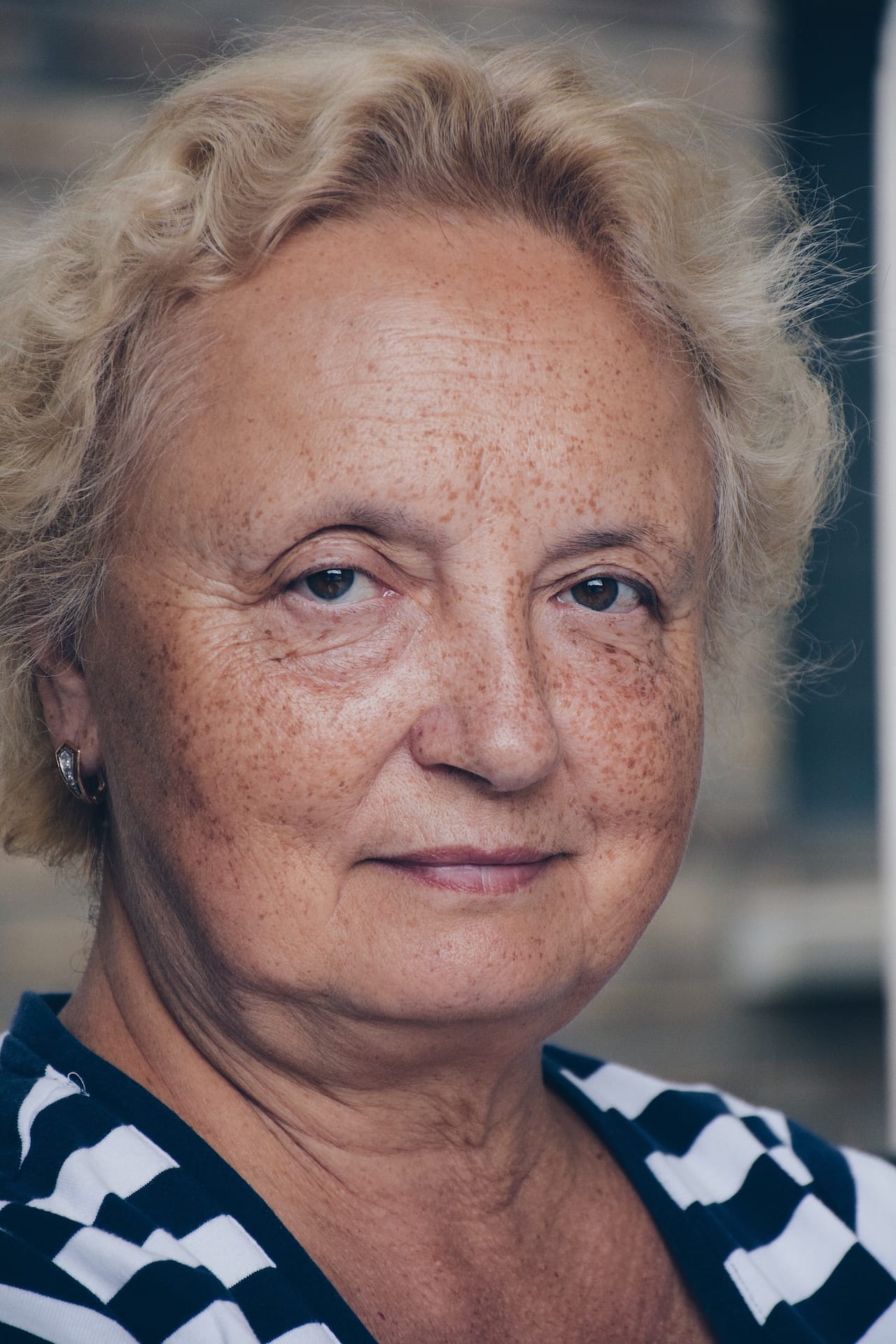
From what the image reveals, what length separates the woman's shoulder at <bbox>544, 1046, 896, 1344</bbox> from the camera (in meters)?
1.71

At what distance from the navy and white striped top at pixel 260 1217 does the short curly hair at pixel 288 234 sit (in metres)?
0.46

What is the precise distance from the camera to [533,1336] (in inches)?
61.6

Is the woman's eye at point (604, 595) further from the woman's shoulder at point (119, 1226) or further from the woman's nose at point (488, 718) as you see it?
the woman's shoulder at point (119, 1226)

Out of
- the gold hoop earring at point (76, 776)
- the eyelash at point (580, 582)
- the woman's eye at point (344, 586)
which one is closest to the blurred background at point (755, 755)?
the gold hoop earring at point (76, 776)

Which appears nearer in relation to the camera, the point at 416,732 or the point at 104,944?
the point at 416,732

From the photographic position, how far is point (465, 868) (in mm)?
1457

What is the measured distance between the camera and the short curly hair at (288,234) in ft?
5.07

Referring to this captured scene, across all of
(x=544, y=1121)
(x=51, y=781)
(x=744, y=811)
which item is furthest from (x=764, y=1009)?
(x=51, y=781)

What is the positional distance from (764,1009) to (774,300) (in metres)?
3.21

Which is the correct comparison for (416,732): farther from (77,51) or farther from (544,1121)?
(77,51)

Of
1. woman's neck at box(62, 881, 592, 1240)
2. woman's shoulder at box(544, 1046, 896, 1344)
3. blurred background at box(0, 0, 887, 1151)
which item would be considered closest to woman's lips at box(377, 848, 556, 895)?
woman's neck at box(62, 881, 592, 1240)

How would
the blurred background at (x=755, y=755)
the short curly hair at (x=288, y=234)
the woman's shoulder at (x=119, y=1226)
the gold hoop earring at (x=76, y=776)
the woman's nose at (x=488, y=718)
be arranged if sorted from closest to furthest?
the woman's shoulder at (x=119, y=1226) < the woman's nose at (x=488, y=718) < the short curly hair at (x=288, y=234) < the gold hoop earring at (x=76, y=776) < the blurred background at (x=755, y=755)

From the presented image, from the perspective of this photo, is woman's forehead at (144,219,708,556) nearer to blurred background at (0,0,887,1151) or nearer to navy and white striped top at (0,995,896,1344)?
navy and white striped top at (0,995,896,1344)

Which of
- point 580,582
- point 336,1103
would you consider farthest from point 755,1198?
point 580,582
